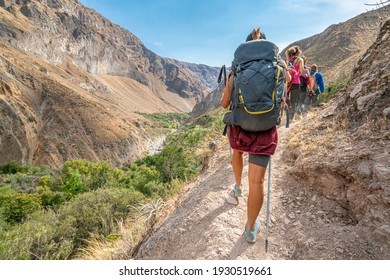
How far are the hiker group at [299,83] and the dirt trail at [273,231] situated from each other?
3.08 m

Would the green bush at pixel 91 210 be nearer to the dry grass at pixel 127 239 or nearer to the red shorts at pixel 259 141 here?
the dry grass at pixel 127 239

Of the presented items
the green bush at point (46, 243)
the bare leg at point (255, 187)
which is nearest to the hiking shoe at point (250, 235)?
the bare leg at point (255, 187)

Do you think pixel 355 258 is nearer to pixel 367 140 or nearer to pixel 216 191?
pixel 367 140

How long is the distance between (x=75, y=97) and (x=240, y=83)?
217ft

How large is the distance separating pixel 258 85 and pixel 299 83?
4845 millimetres

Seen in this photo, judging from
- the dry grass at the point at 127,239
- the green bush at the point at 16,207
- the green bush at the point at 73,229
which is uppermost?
the dry grass at the point at 127,239

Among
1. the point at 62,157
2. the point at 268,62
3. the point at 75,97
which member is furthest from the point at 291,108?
the point at 75,97

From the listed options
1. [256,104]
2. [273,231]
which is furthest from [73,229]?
[256,104]

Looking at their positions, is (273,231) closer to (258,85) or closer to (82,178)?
(258,85)

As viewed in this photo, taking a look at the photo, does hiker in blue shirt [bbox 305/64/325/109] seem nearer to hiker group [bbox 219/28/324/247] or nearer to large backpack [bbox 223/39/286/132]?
hiker group [bbox 219/28/324/247]

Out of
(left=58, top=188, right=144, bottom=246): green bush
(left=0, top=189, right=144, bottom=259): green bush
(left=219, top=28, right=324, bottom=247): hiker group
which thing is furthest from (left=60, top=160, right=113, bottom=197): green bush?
(left=219, top=28, right=324, bottom=247): hiker group

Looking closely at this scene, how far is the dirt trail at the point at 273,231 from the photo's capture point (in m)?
2.71

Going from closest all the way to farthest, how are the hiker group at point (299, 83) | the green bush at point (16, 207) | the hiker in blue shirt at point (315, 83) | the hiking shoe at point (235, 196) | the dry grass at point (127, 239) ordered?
the hiking shoe at point (235, 196)
the dry grass at point (127, 239)
the hiker group at point (299, 83)
the hiker in blue shirt at point (315, 83)
the green bush at point (16, 207)

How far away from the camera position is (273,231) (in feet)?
10.4
